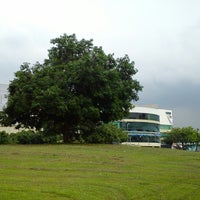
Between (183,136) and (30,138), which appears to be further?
(183,136)

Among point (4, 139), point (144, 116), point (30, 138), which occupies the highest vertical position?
point (144, 116)

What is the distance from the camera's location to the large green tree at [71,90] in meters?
32.6

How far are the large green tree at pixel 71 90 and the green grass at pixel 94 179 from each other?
41.2ft

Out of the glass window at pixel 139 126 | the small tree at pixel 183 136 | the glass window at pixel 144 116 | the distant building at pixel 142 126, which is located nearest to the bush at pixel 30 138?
the distant building at pixel 142 126

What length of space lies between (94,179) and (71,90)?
21171 millimetres

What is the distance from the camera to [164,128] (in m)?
147

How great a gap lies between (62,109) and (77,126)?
4720 mm

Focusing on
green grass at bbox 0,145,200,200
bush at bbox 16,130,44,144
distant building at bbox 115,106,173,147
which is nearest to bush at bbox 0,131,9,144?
bush at bbox 16,130,44,144

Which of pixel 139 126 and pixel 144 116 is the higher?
pixel 144 116

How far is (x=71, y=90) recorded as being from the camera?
3456cm

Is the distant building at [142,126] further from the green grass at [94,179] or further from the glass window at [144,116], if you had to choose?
the green grass at [94,179]

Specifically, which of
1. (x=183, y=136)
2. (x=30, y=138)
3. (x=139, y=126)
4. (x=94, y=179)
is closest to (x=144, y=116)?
(x=139, y=126)

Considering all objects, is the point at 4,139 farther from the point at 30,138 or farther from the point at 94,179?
the point at 94,179

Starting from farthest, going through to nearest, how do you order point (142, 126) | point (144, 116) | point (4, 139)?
point (144, 116) → point (142, 126) → point (4, 139)
